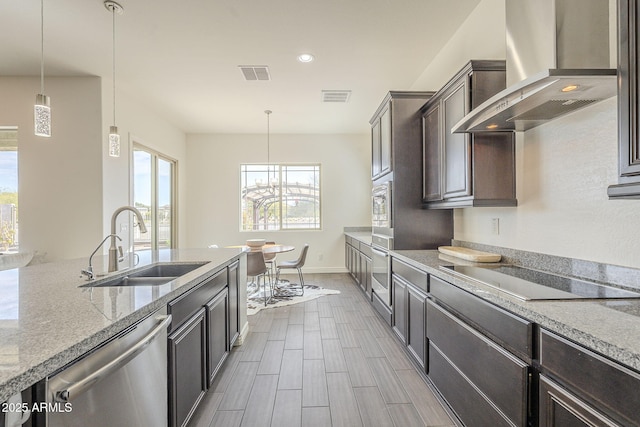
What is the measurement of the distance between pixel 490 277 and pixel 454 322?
1.09 ft

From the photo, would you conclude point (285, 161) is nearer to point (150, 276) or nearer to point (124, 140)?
point (124, 140)

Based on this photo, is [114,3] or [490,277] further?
[114,3]

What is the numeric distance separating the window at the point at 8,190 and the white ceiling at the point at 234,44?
852 millimetres

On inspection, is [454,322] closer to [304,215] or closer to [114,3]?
[114,3]

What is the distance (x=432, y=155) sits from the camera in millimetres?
2797

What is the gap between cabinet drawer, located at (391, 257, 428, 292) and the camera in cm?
220

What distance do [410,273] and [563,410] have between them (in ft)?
4.89

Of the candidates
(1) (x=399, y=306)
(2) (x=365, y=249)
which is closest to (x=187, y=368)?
(1) (x=399, y=306)

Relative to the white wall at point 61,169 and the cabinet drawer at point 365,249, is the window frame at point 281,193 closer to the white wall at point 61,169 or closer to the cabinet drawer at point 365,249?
the cabinet drawer at point 365,249

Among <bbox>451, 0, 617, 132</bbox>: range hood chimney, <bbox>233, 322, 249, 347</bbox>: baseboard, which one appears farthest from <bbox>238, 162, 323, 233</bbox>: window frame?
<bbox>451, 0, 617, 132</bbox>: range hood chimney

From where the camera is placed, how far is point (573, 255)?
1647mm

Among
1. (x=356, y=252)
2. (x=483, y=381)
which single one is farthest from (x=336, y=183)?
(x=483, y=381)

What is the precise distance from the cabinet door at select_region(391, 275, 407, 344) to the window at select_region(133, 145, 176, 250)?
3.81m

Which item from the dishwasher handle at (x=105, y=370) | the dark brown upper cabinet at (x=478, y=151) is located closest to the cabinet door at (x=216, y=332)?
the dishwasher handle at (x=105, y=370)
